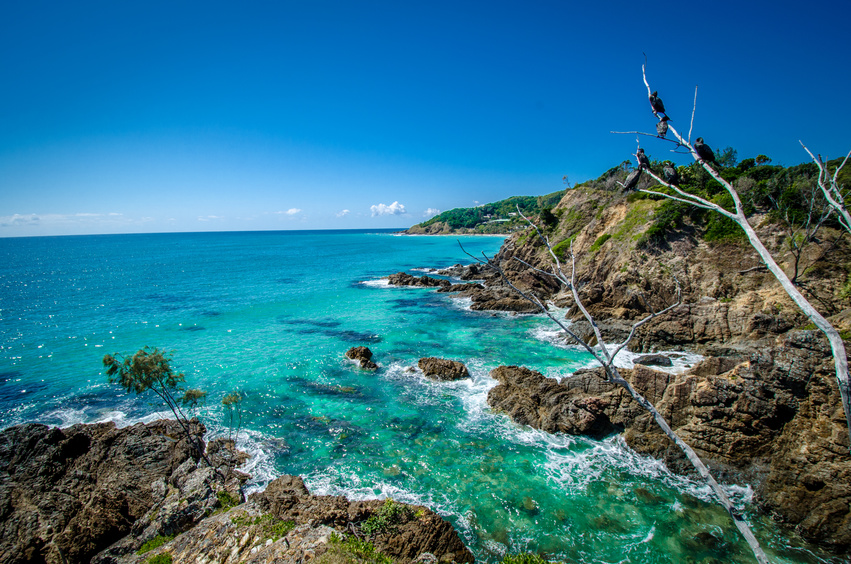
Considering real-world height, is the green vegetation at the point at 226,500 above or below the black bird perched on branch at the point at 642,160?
below

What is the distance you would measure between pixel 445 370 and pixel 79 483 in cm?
1959

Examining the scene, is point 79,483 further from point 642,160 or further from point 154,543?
point 642,160

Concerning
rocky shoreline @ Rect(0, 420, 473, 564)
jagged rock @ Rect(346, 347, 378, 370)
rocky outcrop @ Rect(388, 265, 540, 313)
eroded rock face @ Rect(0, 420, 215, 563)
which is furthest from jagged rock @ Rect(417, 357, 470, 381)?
rocky outcrop @ Rect(388, 265, 540, 313)

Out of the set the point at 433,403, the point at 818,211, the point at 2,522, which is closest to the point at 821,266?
the point at 818,211

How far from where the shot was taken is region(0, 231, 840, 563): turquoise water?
13.7 metres


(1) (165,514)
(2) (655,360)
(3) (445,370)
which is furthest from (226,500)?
(2) (655,360)

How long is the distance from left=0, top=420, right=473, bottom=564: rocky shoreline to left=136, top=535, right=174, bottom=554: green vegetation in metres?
0.03

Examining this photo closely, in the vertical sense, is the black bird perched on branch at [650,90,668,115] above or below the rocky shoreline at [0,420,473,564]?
above

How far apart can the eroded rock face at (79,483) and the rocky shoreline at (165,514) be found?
0.12 ft

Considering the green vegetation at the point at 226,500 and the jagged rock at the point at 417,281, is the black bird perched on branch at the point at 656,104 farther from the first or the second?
the jagged rock at the point at 417,281

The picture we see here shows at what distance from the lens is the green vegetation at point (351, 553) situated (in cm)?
1013

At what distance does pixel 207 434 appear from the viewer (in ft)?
67.1

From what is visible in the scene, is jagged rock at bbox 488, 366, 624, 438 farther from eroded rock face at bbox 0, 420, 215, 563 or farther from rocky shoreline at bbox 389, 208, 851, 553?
eroded rock face at bbox 0, 420, 215, 563

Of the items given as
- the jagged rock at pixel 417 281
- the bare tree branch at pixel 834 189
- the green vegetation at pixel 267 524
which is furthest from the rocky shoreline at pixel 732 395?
the jagged rock at pixel 417 281
